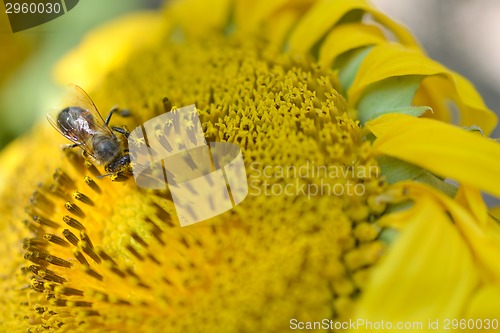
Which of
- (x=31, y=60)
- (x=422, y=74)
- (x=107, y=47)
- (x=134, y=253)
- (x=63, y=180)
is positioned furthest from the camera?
(x=31, y=60)

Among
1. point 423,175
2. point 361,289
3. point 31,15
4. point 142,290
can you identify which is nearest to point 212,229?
point 142,290

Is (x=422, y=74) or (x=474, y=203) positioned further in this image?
(x=422, y=74)

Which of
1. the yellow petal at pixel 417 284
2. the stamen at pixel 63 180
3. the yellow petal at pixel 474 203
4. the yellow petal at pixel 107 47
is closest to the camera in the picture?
the yellow petal at pixel 417 284

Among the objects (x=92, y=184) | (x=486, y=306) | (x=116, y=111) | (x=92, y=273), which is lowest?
(x=486, y=306)

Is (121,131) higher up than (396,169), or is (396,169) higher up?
(121,131)

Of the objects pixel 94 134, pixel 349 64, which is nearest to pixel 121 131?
pixel 94 134

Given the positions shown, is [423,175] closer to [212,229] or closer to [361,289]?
[361,289]

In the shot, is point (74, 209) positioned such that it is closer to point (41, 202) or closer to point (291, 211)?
point (41, 202)

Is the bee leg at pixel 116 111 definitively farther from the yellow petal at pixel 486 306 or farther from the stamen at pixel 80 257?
the yellow petal at pixel 486 306

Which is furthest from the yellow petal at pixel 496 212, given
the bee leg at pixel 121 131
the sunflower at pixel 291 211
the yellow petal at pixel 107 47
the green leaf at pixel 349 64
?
the yellow petal at pixel 107 47
